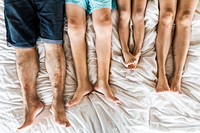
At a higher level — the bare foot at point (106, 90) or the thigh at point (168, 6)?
the thigh at point (168, 6)

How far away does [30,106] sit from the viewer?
5.09ft

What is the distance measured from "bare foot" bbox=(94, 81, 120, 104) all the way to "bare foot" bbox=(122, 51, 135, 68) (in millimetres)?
146

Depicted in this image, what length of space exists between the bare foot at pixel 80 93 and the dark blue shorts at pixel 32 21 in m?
0.25

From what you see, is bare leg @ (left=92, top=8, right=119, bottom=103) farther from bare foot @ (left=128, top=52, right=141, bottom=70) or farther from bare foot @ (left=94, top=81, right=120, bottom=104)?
bare foot @ (left=128, top=52, right=141, bottom=70)

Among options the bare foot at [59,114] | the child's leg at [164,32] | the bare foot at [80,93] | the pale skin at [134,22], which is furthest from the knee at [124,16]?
the bare foot at [59,114]

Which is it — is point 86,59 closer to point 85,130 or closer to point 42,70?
point 42,70

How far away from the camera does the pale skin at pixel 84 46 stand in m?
1.59

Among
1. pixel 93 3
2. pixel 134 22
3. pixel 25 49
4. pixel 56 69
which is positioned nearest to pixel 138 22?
pixel 134 22

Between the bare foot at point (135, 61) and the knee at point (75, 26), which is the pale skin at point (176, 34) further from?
the knee at point (75, 26)

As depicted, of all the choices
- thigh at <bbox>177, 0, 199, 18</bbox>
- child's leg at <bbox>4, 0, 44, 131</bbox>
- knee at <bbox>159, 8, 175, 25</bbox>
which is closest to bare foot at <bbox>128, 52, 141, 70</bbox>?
knee at <bbox>159, 8, 175, 25</bbox>

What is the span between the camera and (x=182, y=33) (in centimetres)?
165

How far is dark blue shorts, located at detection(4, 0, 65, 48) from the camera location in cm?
154

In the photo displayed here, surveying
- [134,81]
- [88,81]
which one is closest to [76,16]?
[88,81]

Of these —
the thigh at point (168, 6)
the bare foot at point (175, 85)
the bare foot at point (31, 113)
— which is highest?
the thigh at point (168, 6)
